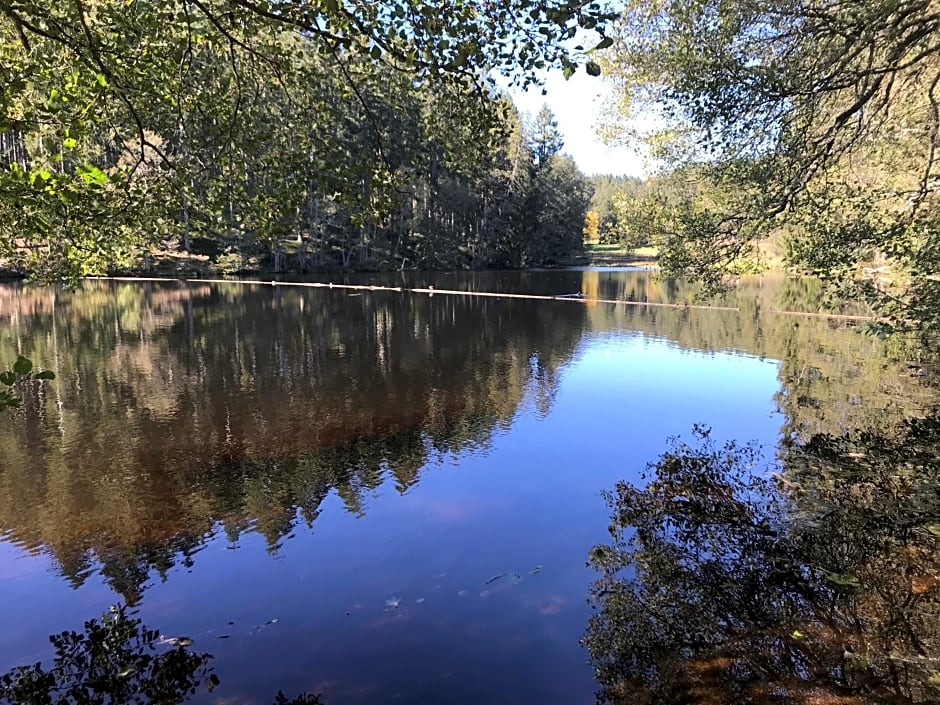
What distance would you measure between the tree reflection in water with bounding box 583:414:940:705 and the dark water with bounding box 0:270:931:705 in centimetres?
58

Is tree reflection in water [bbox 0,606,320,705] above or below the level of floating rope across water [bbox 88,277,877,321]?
below

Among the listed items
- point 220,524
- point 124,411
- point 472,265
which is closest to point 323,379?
point 124,411

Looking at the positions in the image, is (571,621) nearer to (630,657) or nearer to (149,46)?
(630,657)

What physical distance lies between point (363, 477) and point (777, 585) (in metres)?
7.08

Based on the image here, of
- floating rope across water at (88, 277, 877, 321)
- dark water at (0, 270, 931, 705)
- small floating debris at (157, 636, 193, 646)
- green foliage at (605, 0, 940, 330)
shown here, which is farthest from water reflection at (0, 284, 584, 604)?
floating rope across water at (88, 277, 877, 321)

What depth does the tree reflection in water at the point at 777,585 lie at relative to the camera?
566 centimetres

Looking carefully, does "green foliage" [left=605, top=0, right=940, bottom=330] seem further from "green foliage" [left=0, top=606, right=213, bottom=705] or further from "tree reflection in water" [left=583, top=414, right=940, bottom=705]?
"green foliage" [left=0, top=606, right=213, bottom=705]

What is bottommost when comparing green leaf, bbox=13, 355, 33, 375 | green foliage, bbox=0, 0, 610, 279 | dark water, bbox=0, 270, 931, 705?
dark water, bbox=0, 270, 931, 705

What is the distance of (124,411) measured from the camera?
602 inches

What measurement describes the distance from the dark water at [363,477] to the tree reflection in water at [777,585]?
0.58 meters

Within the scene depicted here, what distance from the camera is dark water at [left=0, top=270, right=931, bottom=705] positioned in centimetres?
683

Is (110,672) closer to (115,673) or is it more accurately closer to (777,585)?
(115,673)

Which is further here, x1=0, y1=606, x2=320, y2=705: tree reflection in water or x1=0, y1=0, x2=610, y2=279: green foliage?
x1=0, y1=606, x2=320, y2=705: tree reflection in water

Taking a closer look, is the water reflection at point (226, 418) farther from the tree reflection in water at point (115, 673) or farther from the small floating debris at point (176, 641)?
the small floating debris at point (176, 641)
